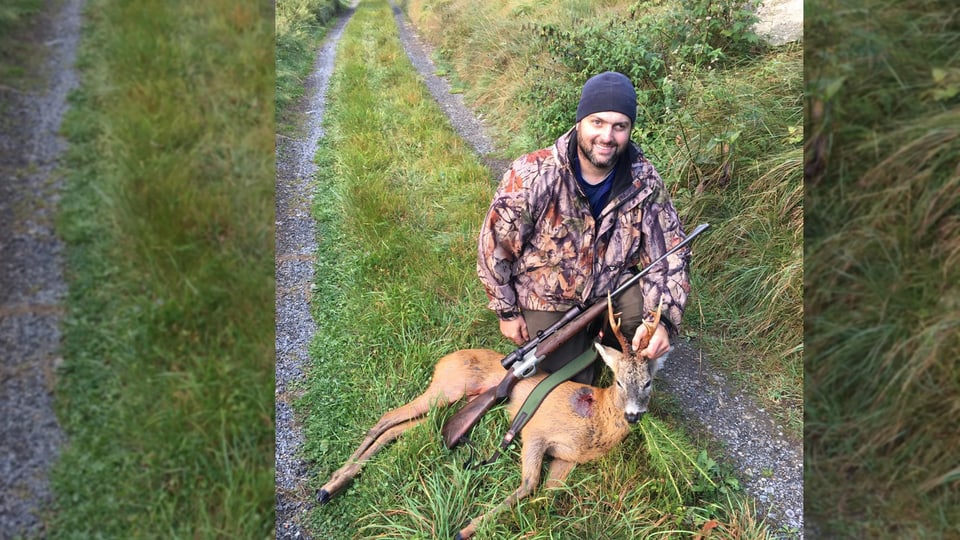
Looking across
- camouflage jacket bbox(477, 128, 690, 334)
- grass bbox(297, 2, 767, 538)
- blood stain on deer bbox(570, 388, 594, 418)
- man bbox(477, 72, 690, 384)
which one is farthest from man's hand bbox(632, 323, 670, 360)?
grass bbox(297, 2, 767, 538)

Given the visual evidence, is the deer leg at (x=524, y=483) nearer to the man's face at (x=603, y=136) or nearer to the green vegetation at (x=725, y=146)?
the man's face at (x=603, y=136)

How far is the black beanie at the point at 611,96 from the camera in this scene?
298cm

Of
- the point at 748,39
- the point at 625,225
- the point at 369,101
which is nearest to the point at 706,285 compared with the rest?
the point at 625,225

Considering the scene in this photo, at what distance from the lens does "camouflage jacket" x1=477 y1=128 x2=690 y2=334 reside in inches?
131

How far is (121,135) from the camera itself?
726mm

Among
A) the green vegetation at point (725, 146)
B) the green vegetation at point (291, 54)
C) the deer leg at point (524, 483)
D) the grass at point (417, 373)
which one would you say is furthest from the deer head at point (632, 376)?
the green vegetation at point (291, 54)

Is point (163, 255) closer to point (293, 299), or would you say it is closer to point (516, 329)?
point (516, 329)

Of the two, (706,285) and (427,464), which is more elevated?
(427,464)

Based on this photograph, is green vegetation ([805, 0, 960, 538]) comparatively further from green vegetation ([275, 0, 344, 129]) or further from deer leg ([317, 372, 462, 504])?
green vegetation ([275, 0, 344, 129])

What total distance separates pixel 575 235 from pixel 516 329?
803mm

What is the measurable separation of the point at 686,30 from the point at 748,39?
73cm

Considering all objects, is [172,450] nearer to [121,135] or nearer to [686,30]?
[121,135]

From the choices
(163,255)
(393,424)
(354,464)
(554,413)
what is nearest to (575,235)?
(554,413)

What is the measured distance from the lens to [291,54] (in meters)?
12.5
